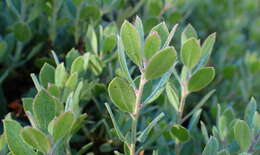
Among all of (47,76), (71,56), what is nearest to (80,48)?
(71,56)

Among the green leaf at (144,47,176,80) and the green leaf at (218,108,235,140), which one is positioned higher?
the green leaf at (144,47,176,80)

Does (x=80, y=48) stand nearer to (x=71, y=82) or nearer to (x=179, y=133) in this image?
(x=71, y=82)

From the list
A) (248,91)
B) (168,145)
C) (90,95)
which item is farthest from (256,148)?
(248,91)

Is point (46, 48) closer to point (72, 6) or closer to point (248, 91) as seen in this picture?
point (72, 6)

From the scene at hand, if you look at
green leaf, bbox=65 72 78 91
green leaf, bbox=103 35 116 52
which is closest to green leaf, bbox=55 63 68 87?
green leaf, bbox=65 72 78 91

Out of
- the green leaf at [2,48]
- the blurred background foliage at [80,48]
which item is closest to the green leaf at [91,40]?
the blurred background foliage at [80,48]

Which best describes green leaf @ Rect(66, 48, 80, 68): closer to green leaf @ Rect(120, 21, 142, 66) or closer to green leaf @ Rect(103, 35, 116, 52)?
green leaf @ Rect(103, 35, 116, 52)
